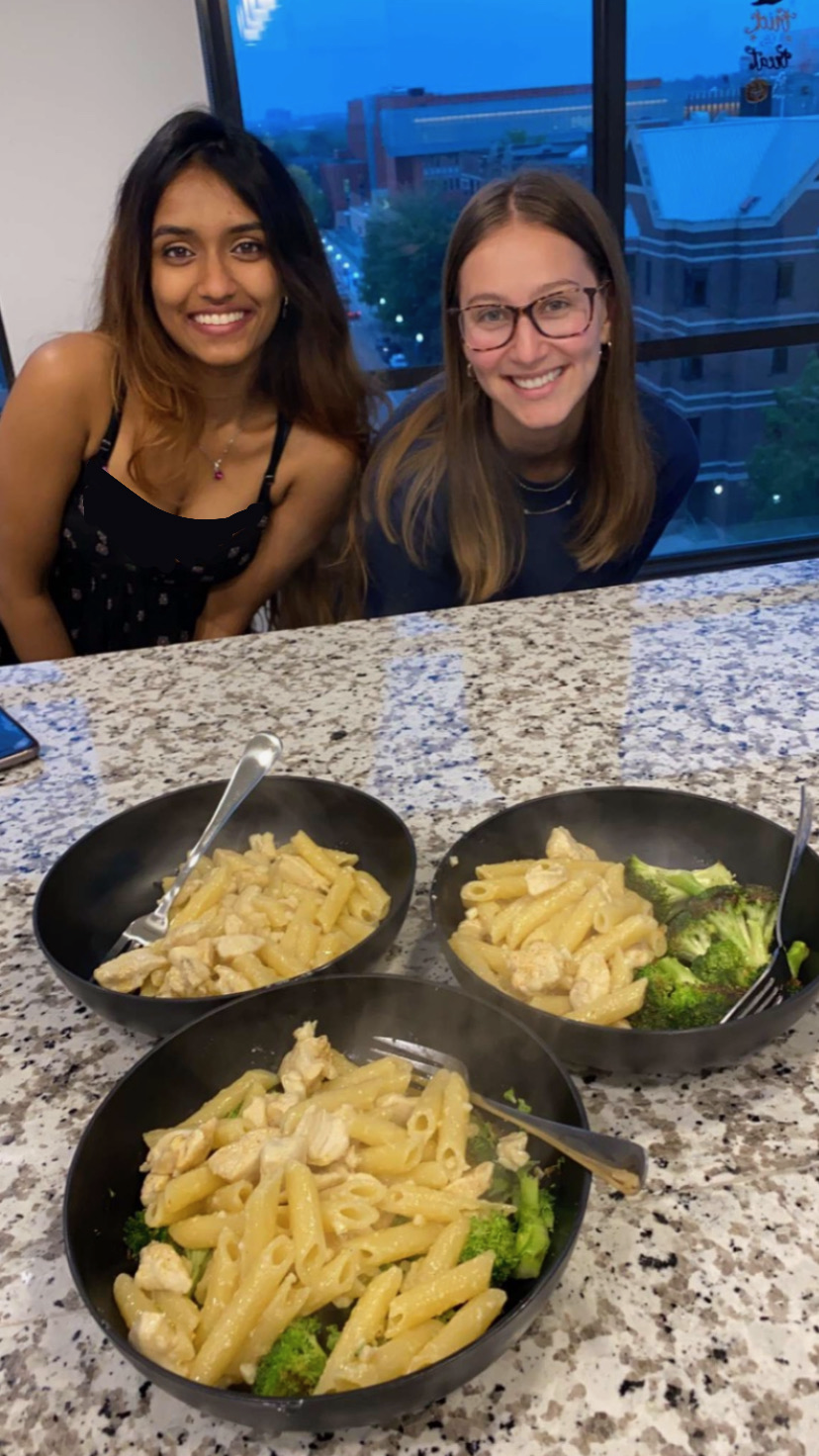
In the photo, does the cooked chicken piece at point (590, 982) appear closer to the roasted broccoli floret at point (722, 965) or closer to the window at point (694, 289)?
the roasted broccoli floret at point (722, 965)

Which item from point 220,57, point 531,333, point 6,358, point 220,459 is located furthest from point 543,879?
point 220,57

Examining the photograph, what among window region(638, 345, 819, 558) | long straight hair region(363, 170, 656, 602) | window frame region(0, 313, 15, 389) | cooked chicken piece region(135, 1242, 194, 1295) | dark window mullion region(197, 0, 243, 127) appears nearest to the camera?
cooked chicken piece region(135, 1242, 194, 1295)

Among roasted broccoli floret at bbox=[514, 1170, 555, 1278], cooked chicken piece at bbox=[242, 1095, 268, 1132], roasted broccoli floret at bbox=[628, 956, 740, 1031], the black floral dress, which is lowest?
the black floral dress

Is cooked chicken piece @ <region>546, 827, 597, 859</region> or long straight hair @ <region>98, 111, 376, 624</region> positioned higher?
long straight hair @ <region>98, 111, 376, 624</region>

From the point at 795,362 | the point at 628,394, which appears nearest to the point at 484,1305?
the point at 628,394

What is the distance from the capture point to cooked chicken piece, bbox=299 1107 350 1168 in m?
0.80

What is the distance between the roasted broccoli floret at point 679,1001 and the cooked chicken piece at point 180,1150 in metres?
0.34

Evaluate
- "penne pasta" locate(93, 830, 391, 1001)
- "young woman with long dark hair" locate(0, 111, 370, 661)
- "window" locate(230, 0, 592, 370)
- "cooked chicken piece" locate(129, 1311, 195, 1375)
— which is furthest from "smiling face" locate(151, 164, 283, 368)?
"cooked chicken piece" locate(129, 1311, 195, 1375)

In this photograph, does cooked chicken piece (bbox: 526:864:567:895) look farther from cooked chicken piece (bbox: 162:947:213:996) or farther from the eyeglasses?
the eyeglasses

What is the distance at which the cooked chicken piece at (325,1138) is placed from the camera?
31.3 inches

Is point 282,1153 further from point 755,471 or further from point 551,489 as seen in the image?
point 755,471

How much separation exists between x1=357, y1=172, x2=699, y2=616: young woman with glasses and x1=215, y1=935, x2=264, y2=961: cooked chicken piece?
133 cm

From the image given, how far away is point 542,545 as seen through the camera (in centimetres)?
228

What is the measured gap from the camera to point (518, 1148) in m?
0.81
